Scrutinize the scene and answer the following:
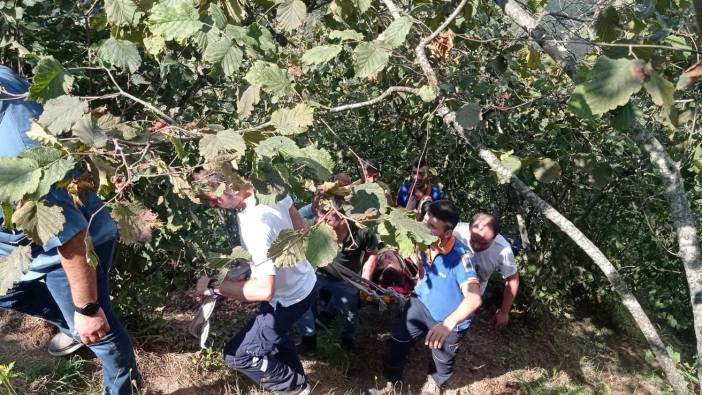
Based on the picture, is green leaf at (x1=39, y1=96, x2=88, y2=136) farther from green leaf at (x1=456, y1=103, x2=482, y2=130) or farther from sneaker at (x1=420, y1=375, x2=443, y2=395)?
sneaker at (x1=420, y1=375, x2=443, y2=395)

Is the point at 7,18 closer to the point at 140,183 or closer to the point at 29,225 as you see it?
the point at 140,183

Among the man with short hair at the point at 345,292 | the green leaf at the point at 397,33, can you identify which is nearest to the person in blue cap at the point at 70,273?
the green leaf at the point at 397,33

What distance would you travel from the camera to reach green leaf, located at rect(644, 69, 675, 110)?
1.23 metres

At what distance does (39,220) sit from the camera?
4.60 ft

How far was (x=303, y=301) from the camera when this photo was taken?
2.83 m

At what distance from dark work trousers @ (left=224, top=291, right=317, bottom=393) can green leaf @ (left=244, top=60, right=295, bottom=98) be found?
4.36 feet

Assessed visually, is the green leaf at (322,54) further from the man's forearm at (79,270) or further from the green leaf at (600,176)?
the green leaf at (600,176)

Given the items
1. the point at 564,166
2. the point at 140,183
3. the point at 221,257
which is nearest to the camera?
the point at 221,257

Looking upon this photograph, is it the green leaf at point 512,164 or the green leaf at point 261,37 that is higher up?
the green leaf at point 261,37

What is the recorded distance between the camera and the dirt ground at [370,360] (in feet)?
10.0

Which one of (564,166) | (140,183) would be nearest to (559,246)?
(564,166)

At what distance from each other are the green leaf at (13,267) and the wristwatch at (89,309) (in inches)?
25.6

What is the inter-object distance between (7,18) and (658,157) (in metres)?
2.50

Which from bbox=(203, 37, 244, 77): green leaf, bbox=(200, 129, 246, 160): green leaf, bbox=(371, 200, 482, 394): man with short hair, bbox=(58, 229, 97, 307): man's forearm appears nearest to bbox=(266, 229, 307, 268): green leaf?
bbox=(200, 129, 246, 160): green leaf
